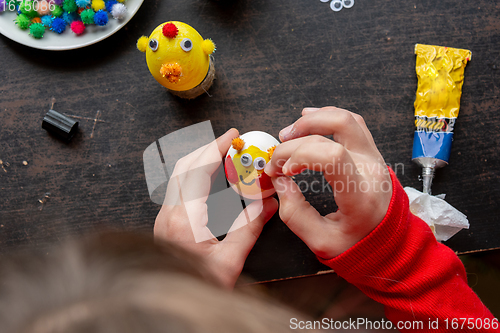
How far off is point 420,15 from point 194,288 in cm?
74

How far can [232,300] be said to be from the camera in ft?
0.95

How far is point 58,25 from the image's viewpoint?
60cm

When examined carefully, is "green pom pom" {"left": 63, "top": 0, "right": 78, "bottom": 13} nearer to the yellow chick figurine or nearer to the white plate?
the white plate

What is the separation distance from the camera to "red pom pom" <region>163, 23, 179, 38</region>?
0.51 m

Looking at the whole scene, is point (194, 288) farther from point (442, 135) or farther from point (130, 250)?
point (442, 135)

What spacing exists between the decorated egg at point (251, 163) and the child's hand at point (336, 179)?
30 millimetres

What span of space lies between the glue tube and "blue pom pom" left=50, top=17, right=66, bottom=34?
0.77 meters

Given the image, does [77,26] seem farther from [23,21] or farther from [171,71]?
[171,71]

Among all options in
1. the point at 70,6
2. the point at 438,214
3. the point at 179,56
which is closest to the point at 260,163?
the point at 179,56

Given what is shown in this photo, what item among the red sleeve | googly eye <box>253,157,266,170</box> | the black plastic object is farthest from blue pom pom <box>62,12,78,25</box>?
the red sleeve

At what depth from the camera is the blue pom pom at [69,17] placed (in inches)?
23.9

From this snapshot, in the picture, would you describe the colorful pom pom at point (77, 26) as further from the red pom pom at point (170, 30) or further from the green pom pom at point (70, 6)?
the red pom pom at point (170, 30)

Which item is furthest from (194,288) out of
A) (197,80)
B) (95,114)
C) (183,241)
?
(95,114)

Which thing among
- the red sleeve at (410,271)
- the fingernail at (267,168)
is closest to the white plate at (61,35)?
the fingernail at (267,168)
